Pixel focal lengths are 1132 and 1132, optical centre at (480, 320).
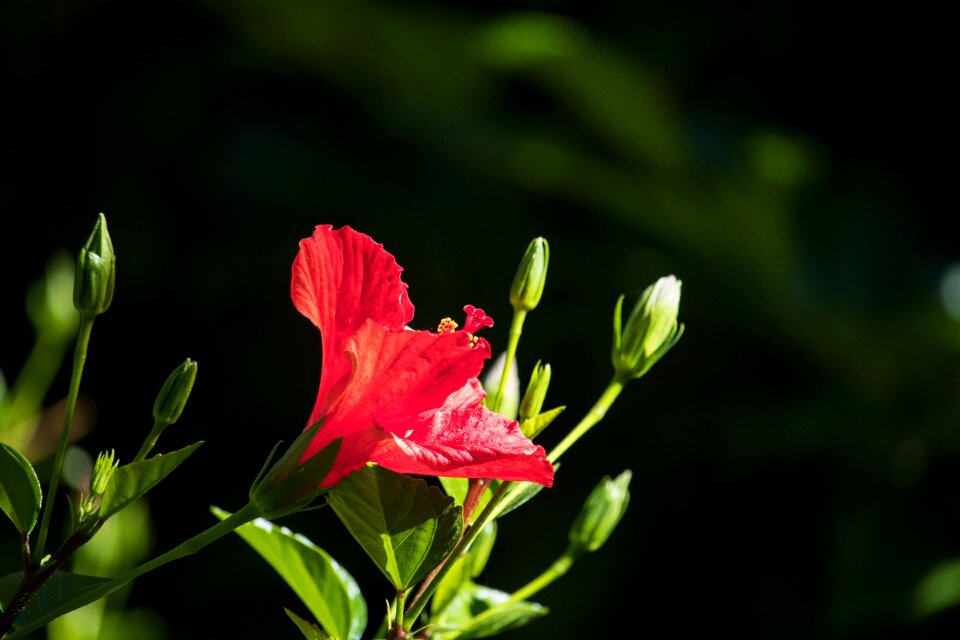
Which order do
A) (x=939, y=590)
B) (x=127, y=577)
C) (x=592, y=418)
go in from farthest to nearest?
(x=939, y=590)
(x=592, y=418)
(x=127, y=577)

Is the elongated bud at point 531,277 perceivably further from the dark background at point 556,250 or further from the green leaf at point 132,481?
the dark background at point 556,250

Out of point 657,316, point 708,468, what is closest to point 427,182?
point 708,468

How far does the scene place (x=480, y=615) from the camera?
456mm

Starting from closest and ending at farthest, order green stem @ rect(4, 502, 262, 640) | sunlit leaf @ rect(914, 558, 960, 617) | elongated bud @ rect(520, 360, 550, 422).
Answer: green stem @ rect(4, 502, 262, 640), elongated bud @ rect(520, 360, 550, 422), sunlit leaf @ rect(914, 558, 960, 617)

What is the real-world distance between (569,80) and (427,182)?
0.26m

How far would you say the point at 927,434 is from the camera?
5.31 ft

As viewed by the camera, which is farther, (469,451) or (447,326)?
(447,326)

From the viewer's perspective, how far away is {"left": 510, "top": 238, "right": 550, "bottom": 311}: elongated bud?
47 cm

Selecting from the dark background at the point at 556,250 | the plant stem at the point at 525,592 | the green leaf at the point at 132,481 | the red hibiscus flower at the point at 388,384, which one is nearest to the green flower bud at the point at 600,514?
the plant stem at the point at 525,592

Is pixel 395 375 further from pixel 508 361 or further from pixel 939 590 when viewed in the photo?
pixel 939 590

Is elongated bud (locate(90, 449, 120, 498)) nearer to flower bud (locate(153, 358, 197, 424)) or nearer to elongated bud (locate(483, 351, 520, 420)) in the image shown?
flower bud (locate(153, 358, 197, 424))

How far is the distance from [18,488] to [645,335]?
24cm

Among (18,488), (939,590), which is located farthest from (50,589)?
(939,590)

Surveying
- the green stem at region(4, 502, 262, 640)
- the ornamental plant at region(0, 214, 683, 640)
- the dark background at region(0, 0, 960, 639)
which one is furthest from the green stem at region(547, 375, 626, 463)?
the dark background at region(0, 0, 960, 639)
